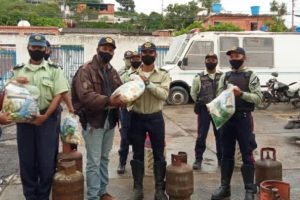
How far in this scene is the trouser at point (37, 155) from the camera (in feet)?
15.0

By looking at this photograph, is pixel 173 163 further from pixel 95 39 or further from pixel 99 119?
pixel 95 39

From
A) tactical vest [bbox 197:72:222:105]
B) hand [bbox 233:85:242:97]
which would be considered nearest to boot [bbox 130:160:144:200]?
hand [bbox 233:85:242:97]

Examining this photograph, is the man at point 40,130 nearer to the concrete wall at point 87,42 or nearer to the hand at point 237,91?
the hand at point 237,91

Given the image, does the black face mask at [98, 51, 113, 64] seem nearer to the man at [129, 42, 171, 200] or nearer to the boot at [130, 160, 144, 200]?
the man at [129, 42, 171, 200]

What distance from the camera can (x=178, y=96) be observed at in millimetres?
14609

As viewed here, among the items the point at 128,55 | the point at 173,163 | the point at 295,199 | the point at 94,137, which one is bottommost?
the point at 295,199

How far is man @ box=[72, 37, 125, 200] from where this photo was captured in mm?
4633

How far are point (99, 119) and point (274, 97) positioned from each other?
1021cm

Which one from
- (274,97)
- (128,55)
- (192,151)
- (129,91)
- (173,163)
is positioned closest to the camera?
(129,91)

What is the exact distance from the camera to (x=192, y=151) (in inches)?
323

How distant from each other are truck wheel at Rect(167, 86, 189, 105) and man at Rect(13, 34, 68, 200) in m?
9.99

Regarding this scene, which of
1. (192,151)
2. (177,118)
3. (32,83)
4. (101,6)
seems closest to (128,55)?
(192,151)

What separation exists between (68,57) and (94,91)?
15053 mm

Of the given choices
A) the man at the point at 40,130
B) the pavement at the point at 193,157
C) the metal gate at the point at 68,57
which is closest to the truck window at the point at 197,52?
the pavement at the point at 193,157
